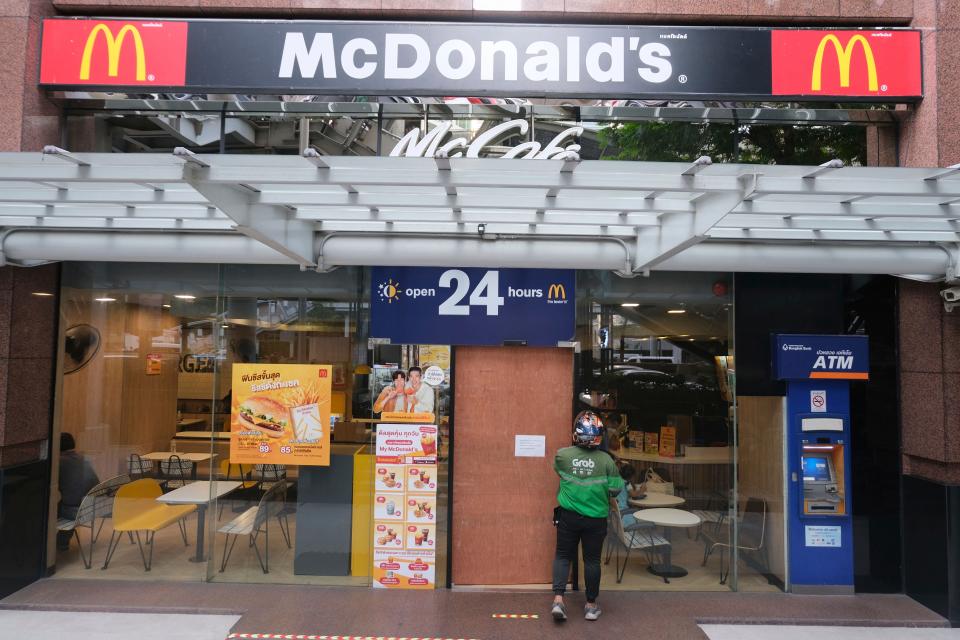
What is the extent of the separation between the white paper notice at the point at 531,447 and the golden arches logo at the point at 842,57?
15.0 feet

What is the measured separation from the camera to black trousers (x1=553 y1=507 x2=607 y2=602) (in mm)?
5379

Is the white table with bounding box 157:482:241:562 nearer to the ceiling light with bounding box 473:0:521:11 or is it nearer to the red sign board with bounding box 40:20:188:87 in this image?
the red sign board with bounding box 40:20:188:87

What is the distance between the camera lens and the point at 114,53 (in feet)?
20.3

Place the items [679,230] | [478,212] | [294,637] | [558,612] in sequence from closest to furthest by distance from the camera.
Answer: [679,230] < [478,212] < [294,637] < [558,612]

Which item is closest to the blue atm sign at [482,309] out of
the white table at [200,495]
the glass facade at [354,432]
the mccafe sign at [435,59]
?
the glass facade at [354,432]

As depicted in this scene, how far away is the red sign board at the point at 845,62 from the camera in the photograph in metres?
6.03

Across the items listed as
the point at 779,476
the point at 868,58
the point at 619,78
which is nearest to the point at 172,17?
the point at 619,78

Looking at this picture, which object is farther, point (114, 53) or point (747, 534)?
point (747, 534)

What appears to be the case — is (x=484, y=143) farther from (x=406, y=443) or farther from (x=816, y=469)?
(x=816, y=469)

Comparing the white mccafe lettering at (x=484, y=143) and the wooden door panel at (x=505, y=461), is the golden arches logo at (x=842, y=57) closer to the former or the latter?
the white mccafe lettering at (x=484, y=143)

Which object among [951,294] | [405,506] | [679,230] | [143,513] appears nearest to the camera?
[679,230]

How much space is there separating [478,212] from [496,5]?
288 centimetres

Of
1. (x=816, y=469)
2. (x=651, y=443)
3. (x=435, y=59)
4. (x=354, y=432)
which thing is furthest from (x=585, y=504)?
(x=435, y=59)

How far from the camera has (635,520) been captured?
6305 mm
